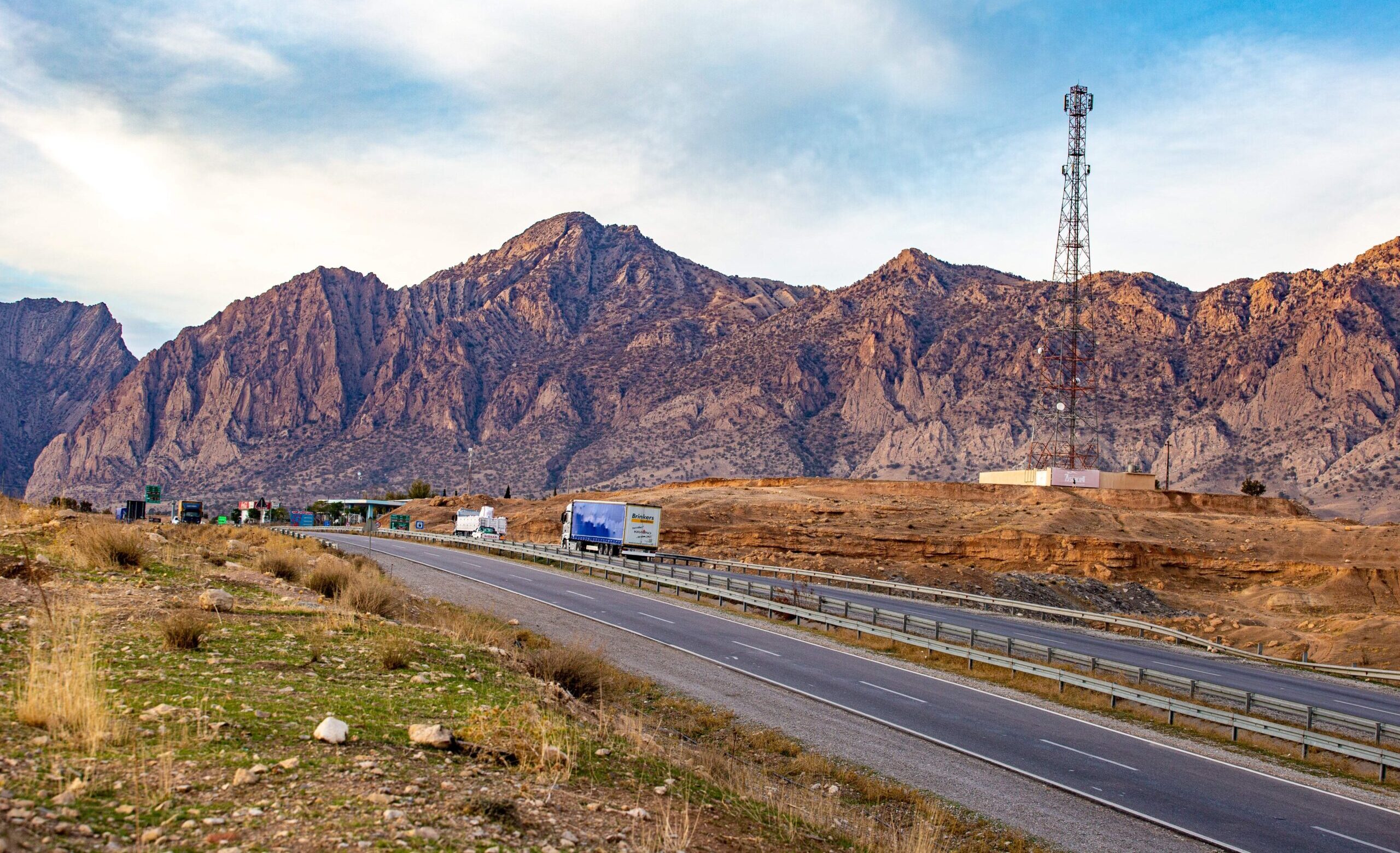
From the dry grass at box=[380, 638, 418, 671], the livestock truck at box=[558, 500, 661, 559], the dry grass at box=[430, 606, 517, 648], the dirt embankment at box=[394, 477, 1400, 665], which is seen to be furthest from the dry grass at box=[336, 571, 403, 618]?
the dirt embankment at box=[394, 477, 1400, 665]

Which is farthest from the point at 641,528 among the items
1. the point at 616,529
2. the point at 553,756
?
the point at 553,756

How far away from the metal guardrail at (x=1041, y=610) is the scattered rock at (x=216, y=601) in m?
33.2

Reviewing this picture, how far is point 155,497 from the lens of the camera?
2584 inches

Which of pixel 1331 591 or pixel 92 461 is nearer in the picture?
pixel 1331 591

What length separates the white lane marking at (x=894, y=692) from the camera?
1888 cm

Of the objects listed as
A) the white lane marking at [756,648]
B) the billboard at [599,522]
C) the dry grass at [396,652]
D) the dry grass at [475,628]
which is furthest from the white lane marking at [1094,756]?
the billboard at [599,522]

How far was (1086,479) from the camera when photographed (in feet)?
259

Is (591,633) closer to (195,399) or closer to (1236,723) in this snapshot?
(1236,723)

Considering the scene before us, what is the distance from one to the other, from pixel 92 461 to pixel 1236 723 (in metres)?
204

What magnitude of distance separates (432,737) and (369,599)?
1016 cm

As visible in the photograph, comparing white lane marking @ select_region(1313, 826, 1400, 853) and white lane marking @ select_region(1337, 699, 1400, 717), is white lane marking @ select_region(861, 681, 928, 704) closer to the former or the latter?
white lane marking @ select_region(1313, 826, 1400, 853)

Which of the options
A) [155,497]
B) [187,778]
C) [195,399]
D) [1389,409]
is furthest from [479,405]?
[187,778]

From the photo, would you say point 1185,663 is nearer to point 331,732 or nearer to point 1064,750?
point 1064,750

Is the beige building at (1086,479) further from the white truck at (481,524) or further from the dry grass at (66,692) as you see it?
Answer: the dry grass at (66,692)
